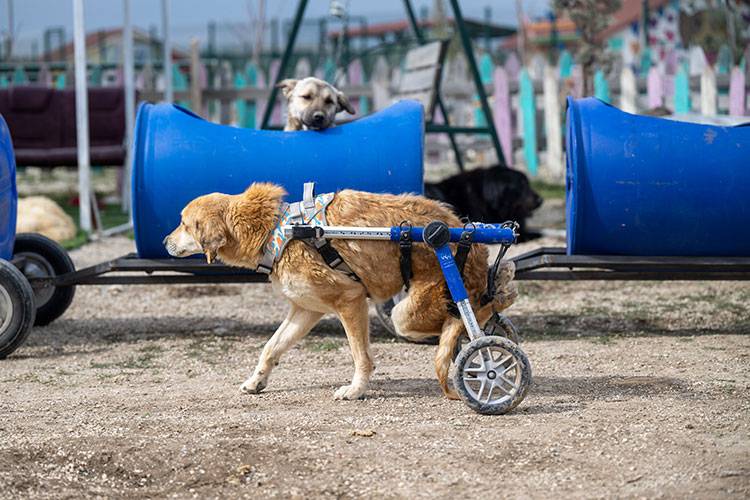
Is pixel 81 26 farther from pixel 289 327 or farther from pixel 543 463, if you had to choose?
pixel 543 463

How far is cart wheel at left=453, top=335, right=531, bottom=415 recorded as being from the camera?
191 inches

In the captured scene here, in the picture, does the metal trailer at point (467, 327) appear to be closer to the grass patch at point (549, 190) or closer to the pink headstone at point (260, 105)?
the grass patch at point (549, 190)

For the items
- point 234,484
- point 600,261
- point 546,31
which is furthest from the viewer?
point 546,31

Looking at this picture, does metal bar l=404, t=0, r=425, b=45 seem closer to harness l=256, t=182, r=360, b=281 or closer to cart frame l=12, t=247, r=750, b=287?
cart frame l=12, t=247, r=750, b=287

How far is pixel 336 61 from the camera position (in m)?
13.6

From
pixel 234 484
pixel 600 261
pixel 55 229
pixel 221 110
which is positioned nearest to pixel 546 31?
pixel 221 110

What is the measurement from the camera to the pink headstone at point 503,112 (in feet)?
54.9

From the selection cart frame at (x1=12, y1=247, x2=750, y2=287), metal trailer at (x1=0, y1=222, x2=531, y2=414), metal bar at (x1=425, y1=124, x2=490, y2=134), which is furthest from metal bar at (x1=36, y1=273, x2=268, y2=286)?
metal bar at (x1=425, y1=124, x2=490, y2=134)

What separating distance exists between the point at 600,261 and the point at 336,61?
7667mm

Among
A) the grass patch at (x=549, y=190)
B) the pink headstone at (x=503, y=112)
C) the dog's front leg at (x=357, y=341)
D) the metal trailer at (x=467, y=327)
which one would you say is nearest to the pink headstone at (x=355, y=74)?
the pink headstone at (x=503, y=112)

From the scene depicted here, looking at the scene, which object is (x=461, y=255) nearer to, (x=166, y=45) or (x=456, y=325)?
(x=456, y=325)

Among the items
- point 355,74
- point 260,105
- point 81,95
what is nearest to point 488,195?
point 81,95

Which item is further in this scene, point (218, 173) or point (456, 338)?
point (218, 173)

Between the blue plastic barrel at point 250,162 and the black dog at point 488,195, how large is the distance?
3.63 metres
